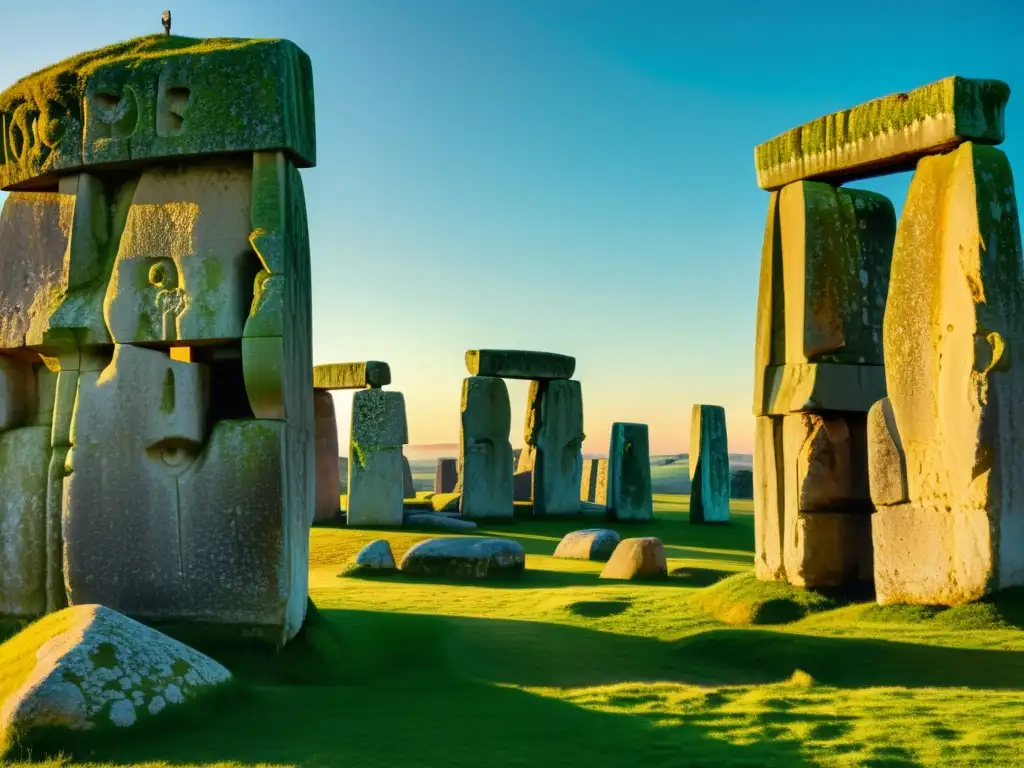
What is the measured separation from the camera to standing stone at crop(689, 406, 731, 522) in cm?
2120

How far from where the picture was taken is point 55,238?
25.7 ft

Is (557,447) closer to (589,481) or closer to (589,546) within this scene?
(589,546)

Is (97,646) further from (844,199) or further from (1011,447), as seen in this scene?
(844,199)

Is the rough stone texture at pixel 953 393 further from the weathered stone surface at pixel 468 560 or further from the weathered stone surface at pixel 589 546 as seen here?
the weathered stone surface at pixel 589 546

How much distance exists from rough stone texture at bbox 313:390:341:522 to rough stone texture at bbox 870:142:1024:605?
13.0m

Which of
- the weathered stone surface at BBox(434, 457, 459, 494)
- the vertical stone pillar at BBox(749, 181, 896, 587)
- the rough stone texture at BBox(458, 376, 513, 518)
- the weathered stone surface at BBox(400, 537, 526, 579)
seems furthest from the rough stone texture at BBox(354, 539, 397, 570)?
the weathered stone surface at BBox(434, 457, 459, 494)

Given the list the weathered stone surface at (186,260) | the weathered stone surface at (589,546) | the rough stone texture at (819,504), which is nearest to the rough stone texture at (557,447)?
the weathered stone surface at (589,546)

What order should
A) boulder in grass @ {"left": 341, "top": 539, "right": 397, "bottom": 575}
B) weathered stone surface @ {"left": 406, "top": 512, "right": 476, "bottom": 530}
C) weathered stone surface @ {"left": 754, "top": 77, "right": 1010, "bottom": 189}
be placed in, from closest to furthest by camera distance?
weathered stone surface @ {"left": 754, "top": 77, "right": 1010, "bottom": 189} → boulder in grass @ {"left": 341, "top": 539, "right": 397, "bottom": 575} → weathered stone surface @ {"left": 406, "top": 512, "right": 476, "bottom": 530}

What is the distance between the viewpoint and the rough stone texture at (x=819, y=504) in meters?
9.99

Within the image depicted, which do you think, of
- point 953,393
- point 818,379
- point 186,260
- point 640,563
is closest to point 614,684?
point 953,393

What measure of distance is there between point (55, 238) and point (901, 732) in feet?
20.5

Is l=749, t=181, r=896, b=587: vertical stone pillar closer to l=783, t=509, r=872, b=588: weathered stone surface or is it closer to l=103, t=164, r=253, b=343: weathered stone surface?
l=783, t=509, r=872, b=588: weathered stone surface

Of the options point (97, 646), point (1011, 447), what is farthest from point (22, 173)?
point (1011, 447)

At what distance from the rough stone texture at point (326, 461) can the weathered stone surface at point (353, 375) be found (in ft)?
1.78
